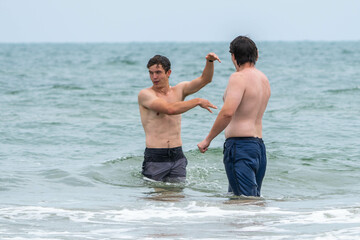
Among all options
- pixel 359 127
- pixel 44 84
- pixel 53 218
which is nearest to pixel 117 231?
pixel 53 218

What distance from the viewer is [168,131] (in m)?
7.53

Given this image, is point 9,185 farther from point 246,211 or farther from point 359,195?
point 359,195

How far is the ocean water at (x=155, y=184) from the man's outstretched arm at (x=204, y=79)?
3.91 feet

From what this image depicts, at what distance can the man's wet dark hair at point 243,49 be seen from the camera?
235 inches

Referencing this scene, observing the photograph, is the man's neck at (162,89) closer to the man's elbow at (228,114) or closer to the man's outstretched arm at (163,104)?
the man's outstretched arm at (163,104)

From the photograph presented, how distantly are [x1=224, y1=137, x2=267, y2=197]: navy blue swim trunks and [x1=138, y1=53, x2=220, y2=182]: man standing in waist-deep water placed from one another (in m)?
1.31

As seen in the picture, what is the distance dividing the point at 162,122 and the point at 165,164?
20.2 inches

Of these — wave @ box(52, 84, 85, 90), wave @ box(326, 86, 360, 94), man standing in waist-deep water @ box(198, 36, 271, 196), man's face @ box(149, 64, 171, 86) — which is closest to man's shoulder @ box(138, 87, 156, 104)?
man's face @ box(149, 64, 171, 86)

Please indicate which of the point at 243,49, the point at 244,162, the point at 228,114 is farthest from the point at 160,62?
the point at 244,162

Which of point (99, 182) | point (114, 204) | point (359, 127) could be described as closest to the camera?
point (114, 204)

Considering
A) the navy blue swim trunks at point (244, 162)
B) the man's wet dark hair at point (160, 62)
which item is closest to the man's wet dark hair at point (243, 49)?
the navy blue swim trunks at point (244, 162)

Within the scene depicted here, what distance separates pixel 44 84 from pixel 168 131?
2099 cm

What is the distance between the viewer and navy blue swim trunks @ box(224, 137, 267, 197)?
Result: 6.09 metres

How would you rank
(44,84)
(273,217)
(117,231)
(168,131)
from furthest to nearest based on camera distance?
1. (44,84)
2. (168,131)
3. (273,217)
4. (117,231)
